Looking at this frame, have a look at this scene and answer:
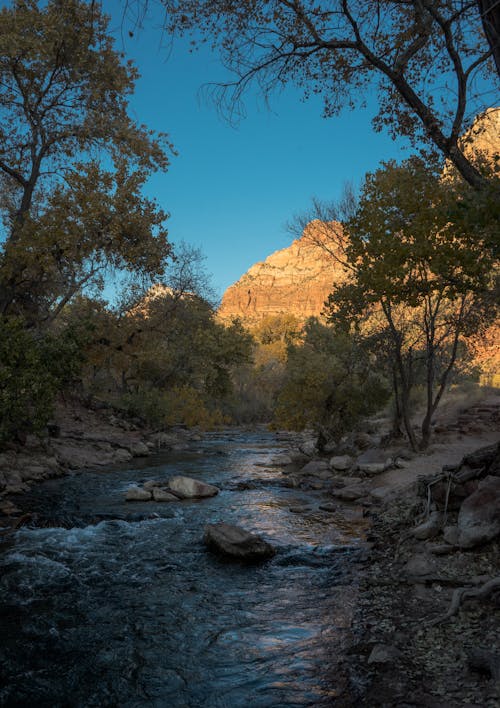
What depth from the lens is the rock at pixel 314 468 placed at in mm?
16688

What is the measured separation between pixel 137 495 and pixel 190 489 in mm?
1387

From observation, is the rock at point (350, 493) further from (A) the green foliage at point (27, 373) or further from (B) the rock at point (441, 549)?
(A) the green foliage at point (27, 373)

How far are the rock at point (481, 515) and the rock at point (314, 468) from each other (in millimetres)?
9855

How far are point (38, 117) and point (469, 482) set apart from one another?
1459cm

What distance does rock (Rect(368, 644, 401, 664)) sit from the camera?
4.26m

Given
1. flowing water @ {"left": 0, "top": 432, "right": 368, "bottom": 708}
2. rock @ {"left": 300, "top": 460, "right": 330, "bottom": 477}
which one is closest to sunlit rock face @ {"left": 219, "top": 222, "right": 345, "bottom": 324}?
rock @ {"left": 300, "top": 460, "right": 330, "bottom": 477}

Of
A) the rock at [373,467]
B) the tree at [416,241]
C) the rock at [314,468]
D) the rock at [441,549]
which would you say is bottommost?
the rock at [314,468]

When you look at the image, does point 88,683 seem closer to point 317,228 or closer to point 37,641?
point 37,641

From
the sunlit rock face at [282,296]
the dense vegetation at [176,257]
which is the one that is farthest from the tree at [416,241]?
the sunlit rock face at [282,296]

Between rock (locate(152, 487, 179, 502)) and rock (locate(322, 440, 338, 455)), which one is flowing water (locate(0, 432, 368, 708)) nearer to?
rock (locate(152, 487, 179, 502))

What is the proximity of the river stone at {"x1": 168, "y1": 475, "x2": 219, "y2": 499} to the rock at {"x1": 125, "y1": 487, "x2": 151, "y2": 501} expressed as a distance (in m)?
0.81

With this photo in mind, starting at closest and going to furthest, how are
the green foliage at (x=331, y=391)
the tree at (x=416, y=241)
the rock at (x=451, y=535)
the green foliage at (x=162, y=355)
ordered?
the rock at (x=451, y=535)
the tree at (x=416, y=241)
the green foliage at (x=331, y=391)
the green foliage at (x=162, y=355)

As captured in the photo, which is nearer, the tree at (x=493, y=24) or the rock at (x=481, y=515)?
the tree at (x=493, y=24)

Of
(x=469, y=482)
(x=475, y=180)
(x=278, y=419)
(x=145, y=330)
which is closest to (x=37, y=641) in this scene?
(x=469, y=482)
